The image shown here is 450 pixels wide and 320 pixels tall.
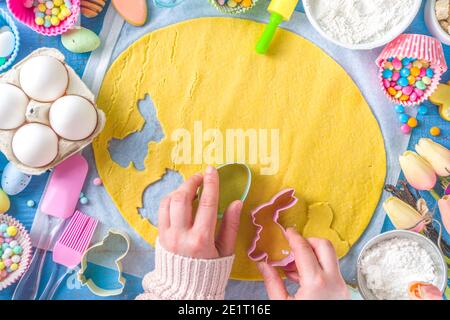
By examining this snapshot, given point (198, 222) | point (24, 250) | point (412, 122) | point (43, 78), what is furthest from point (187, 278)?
point (412, 122)

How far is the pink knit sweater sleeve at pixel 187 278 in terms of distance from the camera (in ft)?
2.61

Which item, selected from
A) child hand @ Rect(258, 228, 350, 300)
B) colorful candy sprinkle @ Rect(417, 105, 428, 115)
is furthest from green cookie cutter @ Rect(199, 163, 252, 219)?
colorful candy sprinkle @ Rect(417, 105, 428, 115)

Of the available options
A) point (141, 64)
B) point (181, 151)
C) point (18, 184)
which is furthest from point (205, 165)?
point (18, 184)

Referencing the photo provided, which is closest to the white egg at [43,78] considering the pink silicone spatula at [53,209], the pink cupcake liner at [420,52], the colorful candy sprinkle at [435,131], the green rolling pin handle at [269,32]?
the pink silicone spatula at [53,209]

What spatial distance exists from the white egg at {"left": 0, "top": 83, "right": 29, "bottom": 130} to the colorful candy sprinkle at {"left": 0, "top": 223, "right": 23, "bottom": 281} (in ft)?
0.62

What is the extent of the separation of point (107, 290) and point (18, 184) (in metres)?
0.26

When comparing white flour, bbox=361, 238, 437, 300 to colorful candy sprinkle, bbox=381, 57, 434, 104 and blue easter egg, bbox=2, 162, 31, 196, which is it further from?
blue easter egg, bbox=2, 162, 31, 196

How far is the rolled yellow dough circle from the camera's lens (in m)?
0.90

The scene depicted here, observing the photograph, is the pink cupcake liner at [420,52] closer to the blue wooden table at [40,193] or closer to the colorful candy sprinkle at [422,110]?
the colorful candy sprinkle at [422,110]

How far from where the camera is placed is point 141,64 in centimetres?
91

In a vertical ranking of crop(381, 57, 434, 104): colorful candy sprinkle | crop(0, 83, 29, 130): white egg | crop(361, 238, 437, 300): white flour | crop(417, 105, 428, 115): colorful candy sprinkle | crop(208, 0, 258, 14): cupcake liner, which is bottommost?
crop(361, 238, 437, 300): white flour

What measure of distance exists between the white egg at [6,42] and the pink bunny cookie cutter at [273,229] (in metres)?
0.54

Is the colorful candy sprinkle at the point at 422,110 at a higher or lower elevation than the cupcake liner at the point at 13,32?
higher
